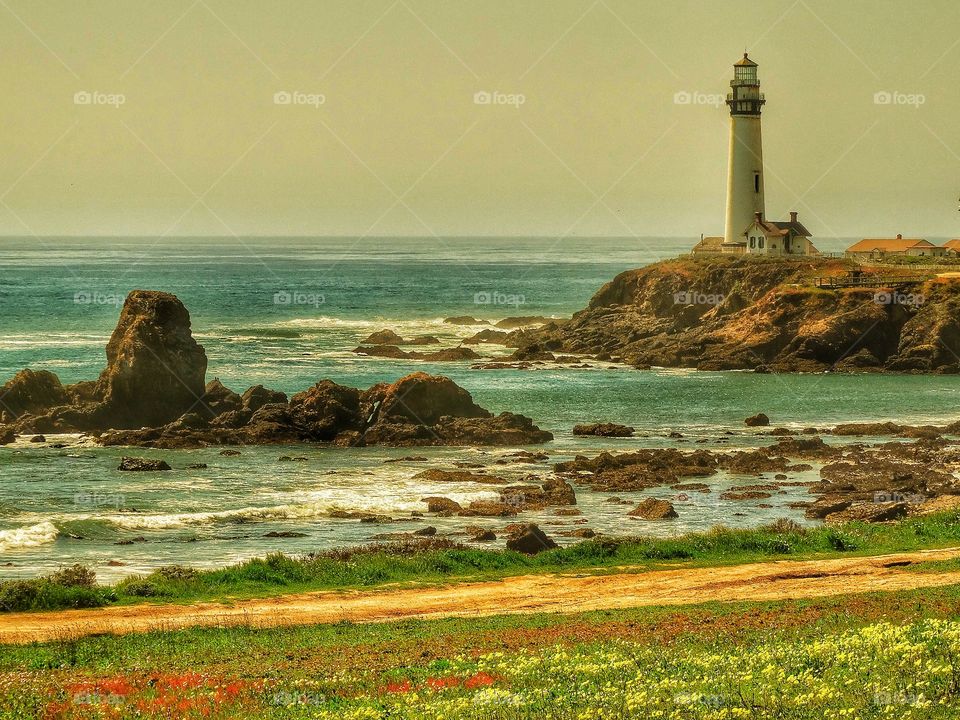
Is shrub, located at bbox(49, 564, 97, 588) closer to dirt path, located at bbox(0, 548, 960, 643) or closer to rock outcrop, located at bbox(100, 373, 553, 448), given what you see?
dirt path, located at bbox(0, 548, 960, 643)

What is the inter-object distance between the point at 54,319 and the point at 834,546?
330 feet

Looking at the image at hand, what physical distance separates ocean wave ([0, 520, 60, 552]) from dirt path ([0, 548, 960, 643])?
9201 millimetres

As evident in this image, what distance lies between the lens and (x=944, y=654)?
1542 cm

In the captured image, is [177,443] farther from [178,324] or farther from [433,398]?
[433,398]

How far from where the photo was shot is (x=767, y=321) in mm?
83938

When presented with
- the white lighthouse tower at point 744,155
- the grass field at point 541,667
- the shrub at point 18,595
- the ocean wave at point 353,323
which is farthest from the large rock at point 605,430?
the ocean wave at point 353,323

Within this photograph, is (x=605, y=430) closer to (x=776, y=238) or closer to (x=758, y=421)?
(x=758, y=421)

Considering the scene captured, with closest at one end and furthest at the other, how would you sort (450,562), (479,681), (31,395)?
(479,681)
(450,562)
(31,395)

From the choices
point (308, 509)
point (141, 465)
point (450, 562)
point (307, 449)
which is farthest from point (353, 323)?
point (450, 562)

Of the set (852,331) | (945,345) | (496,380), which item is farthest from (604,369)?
(945,345)

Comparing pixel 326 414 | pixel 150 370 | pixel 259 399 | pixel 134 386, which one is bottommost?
pixel 326 414

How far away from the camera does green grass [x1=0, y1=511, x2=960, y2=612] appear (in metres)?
27.2

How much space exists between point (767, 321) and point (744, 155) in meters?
20.6

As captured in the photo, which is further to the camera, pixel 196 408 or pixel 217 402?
pixel 217 402
